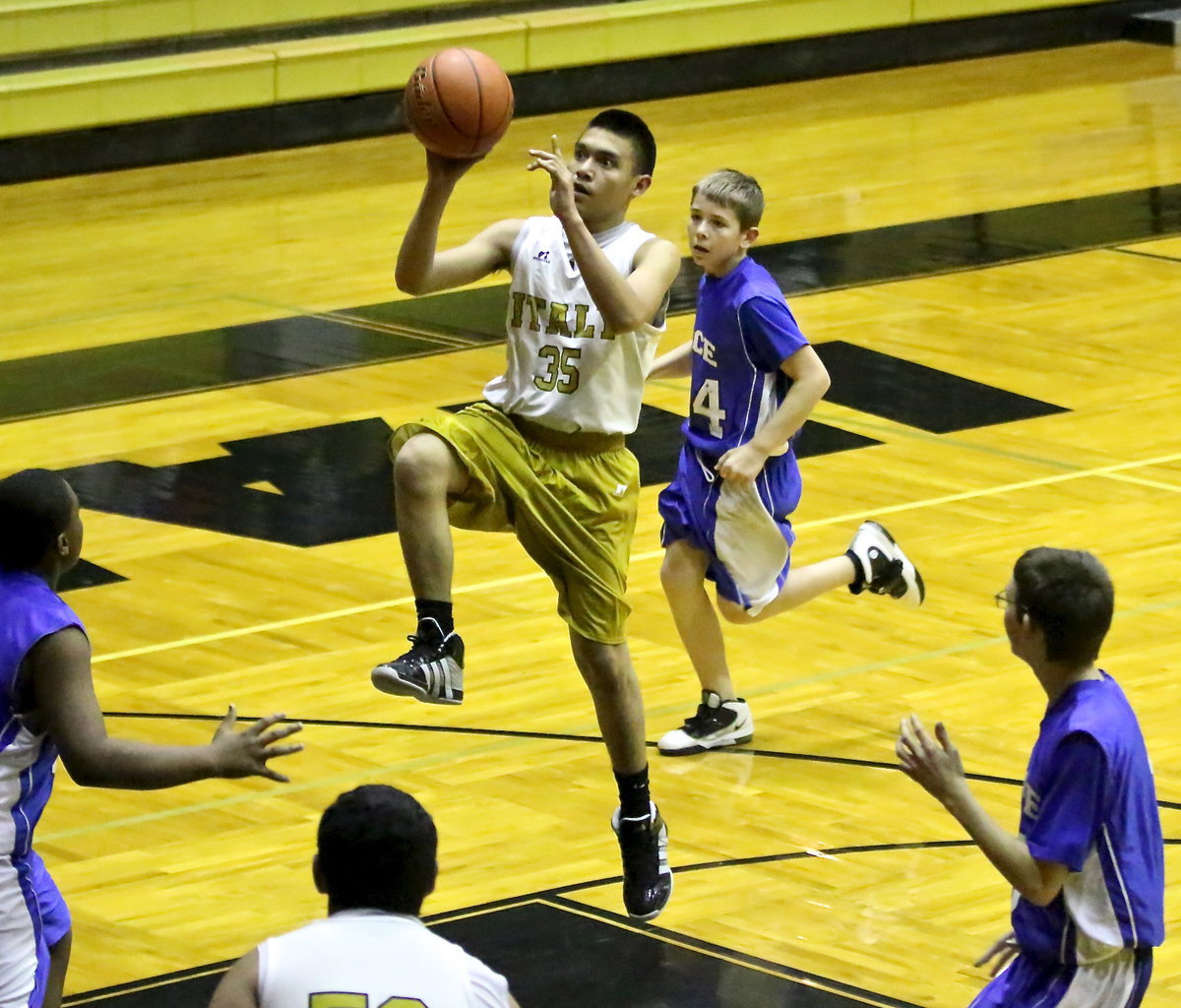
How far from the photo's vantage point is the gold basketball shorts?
5219mm

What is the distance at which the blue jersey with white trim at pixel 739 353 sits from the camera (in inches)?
245

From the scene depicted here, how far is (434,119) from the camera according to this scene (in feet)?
17.1

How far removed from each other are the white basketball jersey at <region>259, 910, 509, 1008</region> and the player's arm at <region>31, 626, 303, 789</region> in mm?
724

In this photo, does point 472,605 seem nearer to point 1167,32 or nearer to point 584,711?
point 584,711

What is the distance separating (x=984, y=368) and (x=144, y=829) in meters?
5.40

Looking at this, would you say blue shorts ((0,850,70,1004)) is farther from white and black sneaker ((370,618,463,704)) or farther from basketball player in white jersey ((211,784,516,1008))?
white and black sneaker ((370,618,463,704))

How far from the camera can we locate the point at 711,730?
6445 mm

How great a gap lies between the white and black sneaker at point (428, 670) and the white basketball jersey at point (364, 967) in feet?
6.72

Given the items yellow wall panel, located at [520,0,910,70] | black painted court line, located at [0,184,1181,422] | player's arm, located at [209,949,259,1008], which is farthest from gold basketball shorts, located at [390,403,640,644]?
yellow wall panel, located at [520,0,910,70]

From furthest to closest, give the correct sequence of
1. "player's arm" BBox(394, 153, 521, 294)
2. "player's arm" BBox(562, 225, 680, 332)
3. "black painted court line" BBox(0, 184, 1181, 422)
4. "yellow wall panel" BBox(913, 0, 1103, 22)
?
"yellow wall panel" BBox(913, 0, 1103, 22) → "black painted court line" BBox(0, 184, 1181, 422) → "player's arm" BBox(394, 153, 521, 294) → "player's arm" BBox(562, 225, 680, 332)

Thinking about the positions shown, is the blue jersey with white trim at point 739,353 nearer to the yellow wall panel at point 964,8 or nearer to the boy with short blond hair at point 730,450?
the boy with short blond hair at point 730,450

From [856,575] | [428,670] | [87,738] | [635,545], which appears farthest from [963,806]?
[635,545]

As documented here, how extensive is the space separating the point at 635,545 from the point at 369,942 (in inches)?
215

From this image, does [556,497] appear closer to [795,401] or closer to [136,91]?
[795,401]
